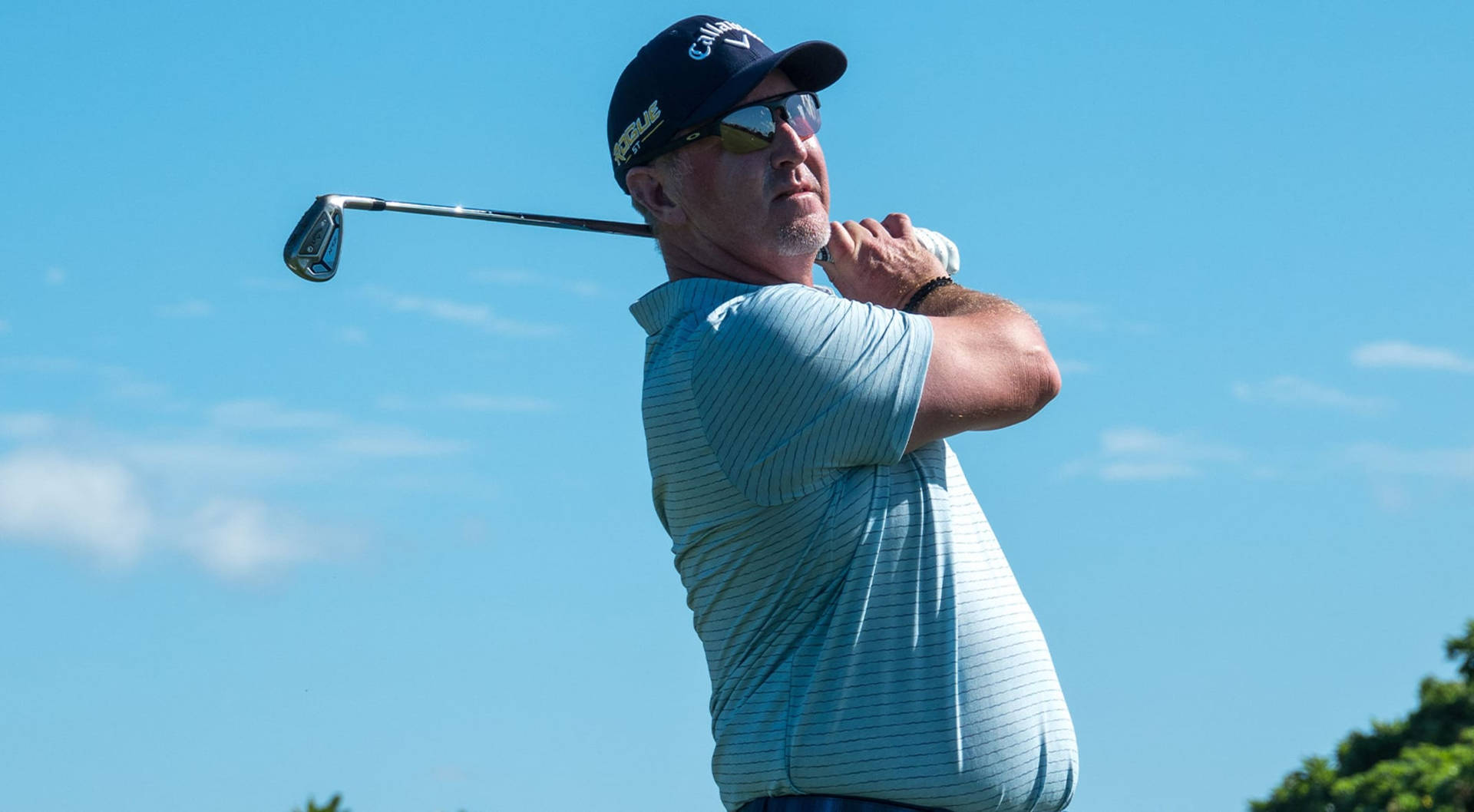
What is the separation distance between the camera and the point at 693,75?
11.6ft

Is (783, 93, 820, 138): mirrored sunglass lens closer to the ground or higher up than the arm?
higher up

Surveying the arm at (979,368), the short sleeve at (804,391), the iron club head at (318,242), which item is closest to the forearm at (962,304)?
the arm at (979,368)

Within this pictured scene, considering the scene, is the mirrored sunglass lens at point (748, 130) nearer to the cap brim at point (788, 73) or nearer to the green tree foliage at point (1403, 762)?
the cap brim at point (788, 73)

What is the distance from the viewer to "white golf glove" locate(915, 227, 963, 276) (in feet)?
13.2

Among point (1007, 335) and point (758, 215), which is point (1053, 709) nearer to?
point (1007, 335)

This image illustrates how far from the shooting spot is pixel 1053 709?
10.1 ft

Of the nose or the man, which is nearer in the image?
the man

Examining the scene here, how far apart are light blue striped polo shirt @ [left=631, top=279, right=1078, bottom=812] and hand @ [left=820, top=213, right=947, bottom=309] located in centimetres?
49

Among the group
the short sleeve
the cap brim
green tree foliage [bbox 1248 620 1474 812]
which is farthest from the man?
green tree foliage [bbox 1248 620 1474 812]

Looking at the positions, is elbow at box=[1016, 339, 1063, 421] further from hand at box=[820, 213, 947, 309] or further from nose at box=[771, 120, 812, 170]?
nose at box=[771, 120, 812, 170]

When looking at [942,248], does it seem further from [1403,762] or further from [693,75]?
[1403,762]

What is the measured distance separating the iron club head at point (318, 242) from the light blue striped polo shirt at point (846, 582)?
1352 mm

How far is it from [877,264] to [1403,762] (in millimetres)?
5182

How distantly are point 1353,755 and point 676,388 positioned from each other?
6.37m
